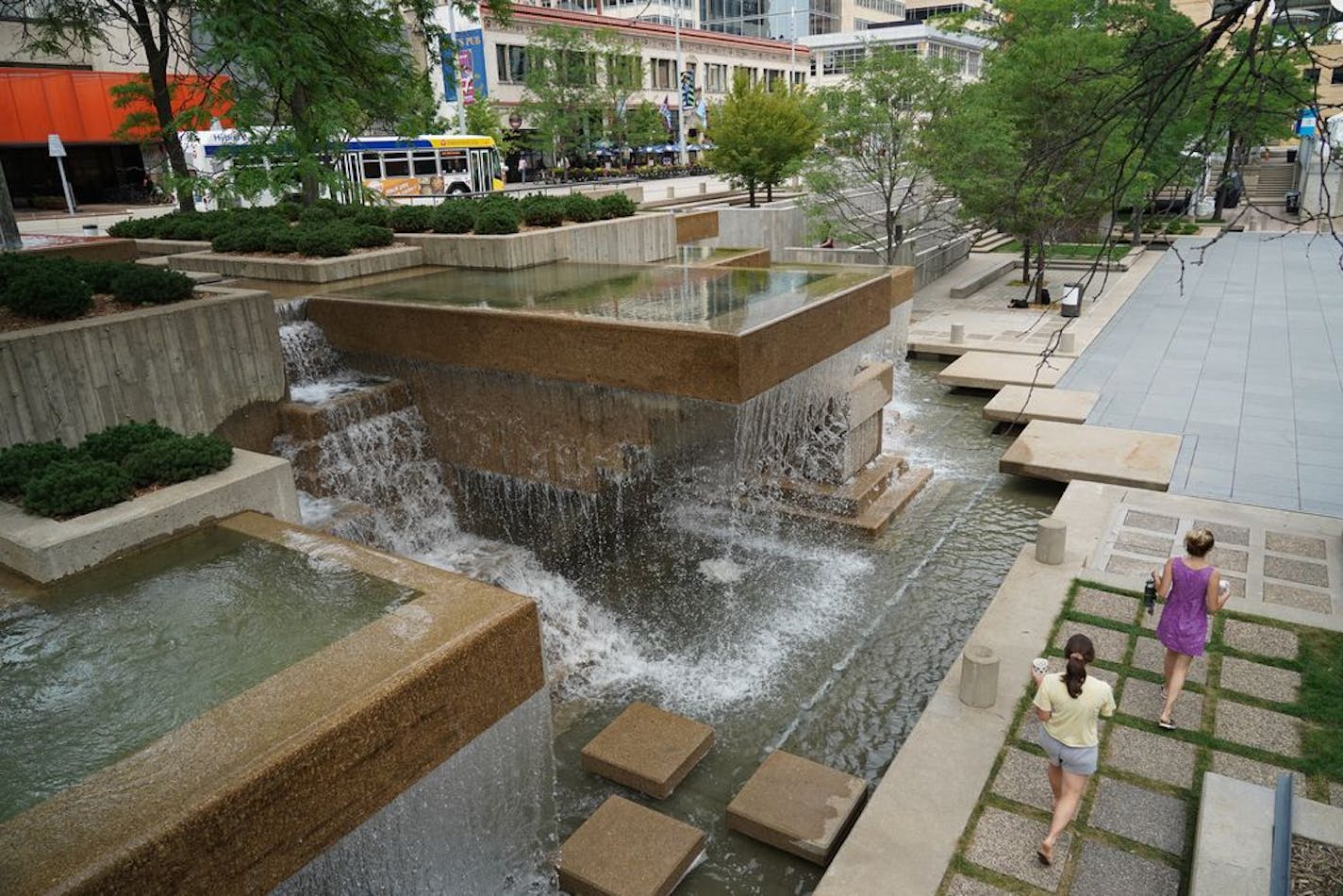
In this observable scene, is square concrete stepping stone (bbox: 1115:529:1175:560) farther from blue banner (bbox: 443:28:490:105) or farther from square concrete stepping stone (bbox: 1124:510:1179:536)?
blue banner (bbox: 443:28:490:105)

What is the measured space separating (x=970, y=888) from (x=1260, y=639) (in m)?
4.09

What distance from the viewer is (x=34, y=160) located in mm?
41156

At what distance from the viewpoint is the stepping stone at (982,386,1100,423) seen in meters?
13.9

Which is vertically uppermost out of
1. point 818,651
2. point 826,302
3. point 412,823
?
point 826,302

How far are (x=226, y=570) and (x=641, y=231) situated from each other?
1092cm

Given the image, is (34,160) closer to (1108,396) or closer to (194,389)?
(194,389)

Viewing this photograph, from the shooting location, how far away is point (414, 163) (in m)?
37.2

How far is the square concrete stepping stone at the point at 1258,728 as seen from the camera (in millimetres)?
6262

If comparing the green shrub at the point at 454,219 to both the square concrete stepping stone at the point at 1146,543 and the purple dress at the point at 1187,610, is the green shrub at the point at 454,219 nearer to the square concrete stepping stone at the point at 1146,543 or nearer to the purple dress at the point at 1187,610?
the square concrete stepping stone at the point at 1146,543

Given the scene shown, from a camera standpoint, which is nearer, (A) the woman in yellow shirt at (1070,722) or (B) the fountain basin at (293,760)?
(B) the fountain basin at (293,760)

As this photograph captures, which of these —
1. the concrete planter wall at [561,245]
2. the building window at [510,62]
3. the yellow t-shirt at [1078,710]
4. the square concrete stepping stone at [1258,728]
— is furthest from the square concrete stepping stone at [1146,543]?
the building window at [510,62]

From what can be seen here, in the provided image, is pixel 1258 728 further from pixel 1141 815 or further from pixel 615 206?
pixel 615 206

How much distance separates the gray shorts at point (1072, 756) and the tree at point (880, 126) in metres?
18.2

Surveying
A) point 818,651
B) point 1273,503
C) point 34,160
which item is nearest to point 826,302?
point 818,651
